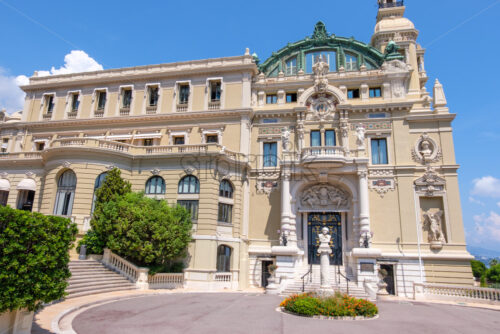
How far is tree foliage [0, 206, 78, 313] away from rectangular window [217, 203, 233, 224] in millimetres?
16023

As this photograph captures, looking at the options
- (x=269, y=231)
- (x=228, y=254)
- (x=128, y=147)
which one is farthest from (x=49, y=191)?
(x=269, y=231)

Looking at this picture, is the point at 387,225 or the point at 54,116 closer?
the point at 387,225

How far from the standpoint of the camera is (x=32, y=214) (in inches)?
363

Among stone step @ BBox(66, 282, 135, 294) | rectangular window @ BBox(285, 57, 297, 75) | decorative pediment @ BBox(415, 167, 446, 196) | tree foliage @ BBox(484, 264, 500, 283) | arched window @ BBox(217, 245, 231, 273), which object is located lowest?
tree foliage @ BBox(484, 264, 500, 283)

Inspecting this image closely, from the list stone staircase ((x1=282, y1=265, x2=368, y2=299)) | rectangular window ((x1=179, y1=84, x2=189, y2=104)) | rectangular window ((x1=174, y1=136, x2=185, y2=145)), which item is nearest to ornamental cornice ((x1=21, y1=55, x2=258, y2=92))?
rectangular window ((x1=179, y1=84, x2=189, y2=104))

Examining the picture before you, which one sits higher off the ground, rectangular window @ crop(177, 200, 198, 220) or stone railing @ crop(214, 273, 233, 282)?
rectangular window @ crop(177, 200, 198, 220)

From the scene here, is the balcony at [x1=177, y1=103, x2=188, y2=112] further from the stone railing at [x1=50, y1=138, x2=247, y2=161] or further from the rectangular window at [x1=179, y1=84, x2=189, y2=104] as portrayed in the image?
the stone railing at [x1=50, y1=138, x2=247, y2=161]

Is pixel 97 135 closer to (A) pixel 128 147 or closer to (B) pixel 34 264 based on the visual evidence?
(A) pixel 128 147

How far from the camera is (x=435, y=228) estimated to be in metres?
24.9

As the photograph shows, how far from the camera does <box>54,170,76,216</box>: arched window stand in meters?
25.8

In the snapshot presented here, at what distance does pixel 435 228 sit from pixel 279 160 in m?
12.9

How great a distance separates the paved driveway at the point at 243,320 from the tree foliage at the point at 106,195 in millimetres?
6509

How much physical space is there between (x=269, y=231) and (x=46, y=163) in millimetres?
19074

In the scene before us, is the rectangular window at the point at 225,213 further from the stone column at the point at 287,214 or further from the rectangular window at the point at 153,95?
the rectangular window at the point at 153,95
